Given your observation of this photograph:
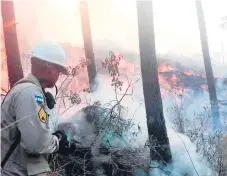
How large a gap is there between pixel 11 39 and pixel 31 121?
5.17 metres

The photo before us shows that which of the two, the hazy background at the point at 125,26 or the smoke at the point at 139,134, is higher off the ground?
the hazy background at the point at 125,26

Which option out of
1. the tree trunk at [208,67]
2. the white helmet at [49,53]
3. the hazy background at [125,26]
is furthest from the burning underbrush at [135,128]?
the white helmet at [49,53]

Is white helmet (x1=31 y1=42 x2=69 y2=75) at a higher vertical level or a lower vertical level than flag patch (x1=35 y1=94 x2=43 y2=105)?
higher

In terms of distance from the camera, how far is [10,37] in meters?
7.17

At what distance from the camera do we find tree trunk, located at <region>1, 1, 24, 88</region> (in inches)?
281

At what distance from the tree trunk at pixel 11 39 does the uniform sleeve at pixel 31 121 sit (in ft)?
16.2

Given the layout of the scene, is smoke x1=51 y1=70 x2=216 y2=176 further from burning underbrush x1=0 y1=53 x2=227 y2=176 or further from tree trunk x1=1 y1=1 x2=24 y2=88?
tree trunk x1=1 y1=1 x2=24 y2=88

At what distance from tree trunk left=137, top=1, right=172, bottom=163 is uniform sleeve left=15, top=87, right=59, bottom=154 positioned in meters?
4.19

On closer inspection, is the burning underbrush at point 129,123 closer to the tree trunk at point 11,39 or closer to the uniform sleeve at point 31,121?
the tree trunk at point 11,39

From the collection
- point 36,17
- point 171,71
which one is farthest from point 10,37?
point 171,71

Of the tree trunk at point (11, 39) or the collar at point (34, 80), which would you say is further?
the tree trunk at point (11, 39)

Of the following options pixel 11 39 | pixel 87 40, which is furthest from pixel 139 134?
pixel 11 39

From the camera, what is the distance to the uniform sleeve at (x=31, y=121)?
7.52ft

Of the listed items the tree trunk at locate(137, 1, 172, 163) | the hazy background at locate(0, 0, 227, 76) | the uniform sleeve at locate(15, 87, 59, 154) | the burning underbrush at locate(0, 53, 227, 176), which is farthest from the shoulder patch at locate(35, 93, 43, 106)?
the hazy background at locate(0, 0, 227, 76)
